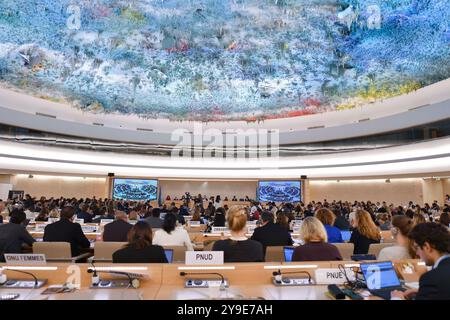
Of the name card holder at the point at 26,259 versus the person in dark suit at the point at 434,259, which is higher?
the person in dark suit at the point at 434,259

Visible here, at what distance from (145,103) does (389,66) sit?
12.7 meters

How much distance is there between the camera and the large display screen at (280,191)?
2088cm

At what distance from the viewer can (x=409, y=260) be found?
3535 millimetres

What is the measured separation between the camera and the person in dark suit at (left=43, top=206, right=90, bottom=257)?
204 inches

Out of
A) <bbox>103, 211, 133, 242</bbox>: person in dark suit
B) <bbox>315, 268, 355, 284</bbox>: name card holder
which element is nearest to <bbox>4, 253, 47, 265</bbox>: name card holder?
<bbox>103, 211, 133, 242</bbox>: person in dark suit

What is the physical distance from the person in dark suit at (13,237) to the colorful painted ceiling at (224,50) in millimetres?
9033

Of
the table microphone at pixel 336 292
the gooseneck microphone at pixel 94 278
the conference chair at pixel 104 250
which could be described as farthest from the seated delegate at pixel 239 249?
the conference chair at pixel 104 250

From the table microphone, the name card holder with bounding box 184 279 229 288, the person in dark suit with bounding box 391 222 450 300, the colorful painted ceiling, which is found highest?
the colorful painted ceiling

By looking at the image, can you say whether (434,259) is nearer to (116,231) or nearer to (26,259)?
(26,259)

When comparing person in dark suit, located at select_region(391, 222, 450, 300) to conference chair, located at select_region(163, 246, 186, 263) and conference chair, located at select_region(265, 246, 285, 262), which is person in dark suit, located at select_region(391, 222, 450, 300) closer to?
conference chair, located at select_region(265, 246, 285, 262)

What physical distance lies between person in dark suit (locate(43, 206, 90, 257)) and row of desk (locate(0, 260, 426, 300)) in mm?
2109

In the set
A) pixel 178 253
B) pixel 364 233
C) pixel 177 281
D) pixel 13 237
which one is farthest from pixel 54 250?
pixel 364 233

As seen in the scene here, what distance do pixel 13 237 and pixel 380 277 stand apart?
491 centimetres

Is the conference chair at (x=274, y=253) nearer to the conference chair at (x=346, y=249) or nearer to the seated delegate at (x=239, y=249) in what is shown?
the conference chair at (x=346, y=249)
